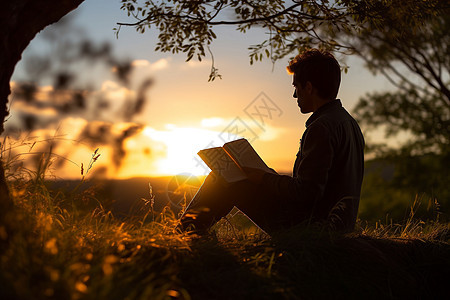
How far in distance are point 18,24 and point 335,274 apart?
294cm

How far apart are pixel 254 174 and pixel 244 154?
20 cm

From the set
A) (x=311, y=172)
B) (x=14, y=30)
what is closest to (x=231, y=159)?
(x=311, y=172)

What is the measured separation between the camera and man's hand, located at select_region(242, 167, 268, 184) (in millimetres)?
3580

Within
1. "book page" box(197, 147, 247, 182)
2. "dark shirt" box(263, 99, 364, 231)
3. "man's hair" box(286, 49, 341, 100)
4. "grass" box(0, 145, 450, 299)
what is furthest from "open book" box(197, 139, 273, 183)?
"man's hair" box(286, 49, 341, 100)

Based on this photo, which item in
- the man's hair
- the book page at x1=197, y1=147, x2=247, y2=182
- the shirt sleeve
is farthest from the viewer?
the man's hair

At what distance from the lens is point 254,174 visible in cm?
359

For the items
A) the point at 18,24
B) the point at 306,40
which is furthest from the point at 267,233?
the point at 306,40

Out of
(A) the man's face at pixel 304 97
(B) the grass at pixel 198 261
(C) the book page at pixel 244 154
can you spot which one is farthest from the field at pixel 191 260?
(A) the man's face at pixel 304 97

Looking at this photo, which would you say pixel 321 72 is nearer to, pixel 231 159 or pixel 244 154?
pixel 244 154

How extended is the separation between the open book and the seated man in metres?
0.09

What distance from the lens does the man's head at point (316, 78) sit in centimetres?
372

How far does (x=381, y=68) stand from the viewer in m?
14.7

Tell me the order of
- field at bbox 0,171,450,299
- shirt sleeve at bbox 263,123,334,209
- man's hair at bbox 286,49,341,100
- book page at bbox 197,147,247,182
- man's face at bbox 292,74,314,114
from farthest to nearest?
man's face at bbox 292,74,314,114 < man's hair at bbox 286,49,341,100 < book page at bbox 197,147,247,182 < shirt sleeve at bbox 263,123,334,209 < field at bbox 0,171,450,299

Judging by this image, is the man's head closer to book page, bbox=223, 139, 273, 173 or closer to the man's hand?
book page, bbox=223, 139, 273, 173
